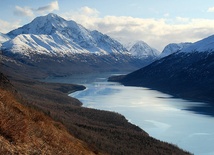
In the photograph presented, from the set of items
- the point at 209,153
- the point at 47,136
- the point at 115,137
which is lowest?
the point at 209,153

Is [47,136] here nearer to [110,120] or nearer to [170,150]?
[170,150]

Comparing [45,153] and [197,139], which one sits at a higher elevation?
[45,153]

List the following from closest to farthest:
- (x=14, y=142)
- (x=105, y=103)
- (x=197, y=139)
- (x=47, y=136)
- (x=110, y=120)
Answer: (x=14, y=142) < (x=47, y=136) < (x=197, y=139) < (x=110, y=120) < (x=105, y=103)

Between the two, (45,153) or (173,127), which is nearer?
(45,153)

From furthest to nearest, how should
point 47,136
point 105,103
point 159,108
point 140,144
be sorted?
point 105,103 < point 159,108 < point 140,144 < point 47,136

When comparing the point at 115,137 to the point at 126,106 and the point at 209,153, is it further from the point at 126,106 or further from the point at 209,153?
the point at 126,106

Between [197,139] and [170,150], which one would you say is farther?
[197,139]

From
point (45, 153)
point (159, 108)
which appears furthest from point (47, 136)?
point (159, 108)

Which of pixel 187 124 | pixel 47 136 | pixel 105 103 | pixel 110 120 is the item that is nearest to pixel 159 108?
pixel 105 103

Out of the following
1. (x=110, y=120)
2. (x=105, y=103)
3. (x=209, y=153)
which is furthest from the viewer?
(x=105, y=103)
